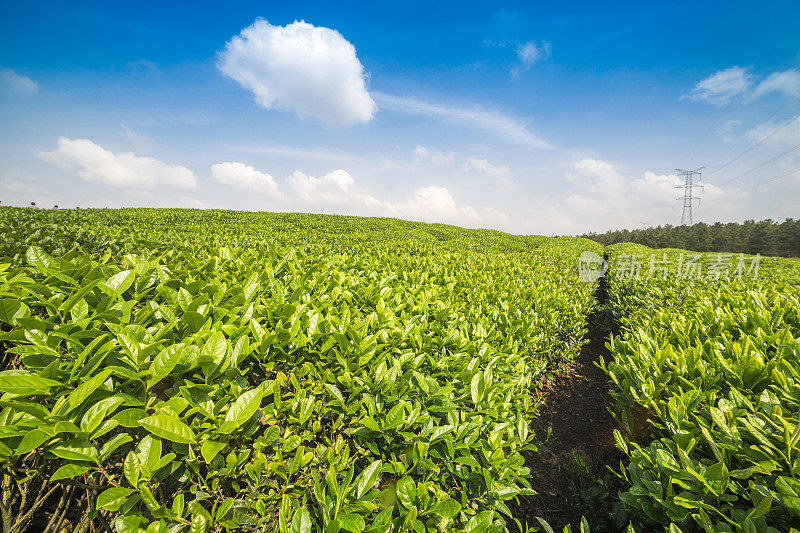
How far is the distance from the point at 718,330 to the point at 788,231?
7527cm

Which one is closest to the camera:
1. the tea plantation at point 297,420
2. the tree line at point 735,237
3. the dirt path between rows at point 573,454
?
the tea plantation at point 297,420

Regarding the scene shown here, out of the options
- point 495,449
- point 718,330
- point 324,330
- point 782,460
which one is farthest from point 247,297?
point 718,330

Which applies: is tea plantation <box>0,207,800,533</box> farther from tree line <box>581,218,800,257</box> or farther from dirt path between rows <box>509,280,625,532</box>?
tree line <box>581,218,800,257</box>

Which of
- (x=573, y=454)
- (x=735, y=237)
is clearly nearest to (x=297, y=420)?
(x=573, y=454)

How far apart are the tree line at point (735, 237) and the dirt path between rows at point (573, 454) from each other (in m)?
72.4

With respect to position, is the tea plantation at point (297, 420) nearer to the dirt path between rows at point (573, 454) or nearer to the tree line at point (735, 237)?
the dirt path between rows at point (573, 454)

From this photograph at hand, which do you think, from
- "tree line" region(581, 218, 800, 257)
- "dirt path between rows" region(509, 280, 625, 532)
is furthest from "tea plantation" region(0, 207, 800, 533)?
"tree line" region(581, 218, 800, 257)

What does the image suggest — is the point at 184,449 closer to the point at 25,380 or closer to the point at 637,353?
the point at 25,380

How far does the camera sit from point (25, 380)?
112 cm

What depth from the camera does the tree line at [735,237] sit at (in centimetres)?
4909

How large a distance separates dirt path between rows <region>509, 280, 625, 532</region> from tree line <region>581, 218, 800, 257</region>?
72.4 metres

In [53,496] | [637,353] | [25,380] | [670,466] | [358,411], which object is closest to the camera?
[25,380]

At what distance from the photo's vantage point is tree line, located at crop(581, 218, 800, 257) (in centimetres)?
4909

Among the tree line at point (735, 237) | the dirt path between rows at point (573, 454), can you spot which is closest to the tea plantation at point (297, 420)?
the dirt path between rows at point (573, 454)
